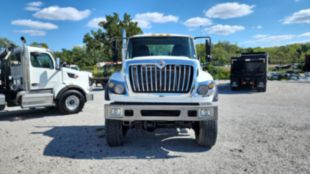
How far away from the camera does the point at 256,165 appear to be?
3441 millimetres

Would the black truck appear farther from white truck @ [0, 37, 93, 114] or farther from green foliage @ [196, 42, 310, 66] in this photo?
green foliage @ [196, 42, 310, 66]

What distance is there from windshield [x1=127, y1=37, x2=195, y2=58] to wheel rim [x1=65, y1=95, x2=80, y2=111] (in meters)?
3.56

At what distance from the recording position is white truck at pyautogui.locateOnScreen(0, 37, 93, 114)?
701cm

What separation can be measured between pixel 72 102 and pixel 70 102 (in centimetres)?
7

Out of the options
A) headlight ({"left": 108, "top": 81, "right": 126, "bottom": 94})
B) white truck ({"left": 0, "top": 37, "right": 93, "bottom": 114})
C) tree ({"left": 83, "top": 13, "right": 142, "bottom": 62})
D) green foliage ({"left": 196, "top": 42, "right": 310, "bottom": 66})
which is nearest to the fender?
white truck ({"left": 0, "top": 37, "right": 93, "bottom": 114})

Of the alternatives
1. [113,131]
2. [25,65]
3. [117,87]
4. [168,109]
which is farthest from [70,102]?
[168,109]

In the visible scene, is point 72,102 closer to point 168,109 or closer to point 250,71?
point 168,109

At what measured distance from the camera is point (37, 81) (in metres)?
7.16

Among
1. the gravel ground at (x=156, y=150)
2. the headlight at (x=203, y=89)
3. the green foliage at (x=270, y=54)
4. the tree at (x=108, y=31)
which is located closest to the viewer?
the gravel ground at (x=156, y=150)

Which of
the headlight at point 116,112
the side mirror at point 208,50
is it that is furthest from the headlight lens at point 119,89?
the side mirror at point 208,50

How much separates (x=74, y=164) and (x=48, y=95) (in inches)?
175

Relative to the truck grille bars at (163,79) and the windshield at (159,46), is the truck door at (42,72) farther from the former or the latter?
the truck grille bars at (163,79)

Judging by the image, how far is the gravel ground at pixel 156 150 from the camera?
3402 mm

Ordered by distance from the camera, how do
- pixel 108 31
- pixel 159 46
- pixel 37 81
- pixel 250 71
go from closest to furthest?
pixel 159 46, pixel 37 81, pixel 250 71, pixel 108 31
